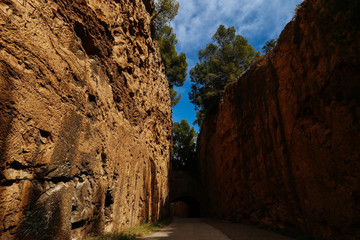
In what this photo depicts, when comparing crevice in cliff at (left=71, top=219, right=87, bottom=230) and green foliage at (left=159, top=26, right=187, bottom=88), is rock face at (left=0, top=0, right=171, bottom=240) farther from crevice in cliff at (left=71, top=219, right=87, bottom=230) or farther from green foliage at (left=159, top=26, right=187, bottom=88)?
green foliage at (left=159, top=26, right=187, bottom=88)

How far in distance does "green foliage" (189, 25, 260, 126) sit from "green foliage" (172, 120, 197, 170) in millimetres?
6672

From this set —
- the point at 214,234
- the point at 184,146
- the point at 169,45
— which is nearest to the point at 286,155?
the point at 214,234

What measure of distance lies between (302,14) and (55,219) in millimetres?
12506

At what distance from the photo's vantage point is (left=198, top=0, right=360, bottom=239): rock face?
6.75m

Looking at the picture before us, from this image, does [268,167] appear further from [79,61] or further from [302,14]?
[79,61]

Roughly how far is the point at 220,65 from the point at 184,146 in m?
15.1

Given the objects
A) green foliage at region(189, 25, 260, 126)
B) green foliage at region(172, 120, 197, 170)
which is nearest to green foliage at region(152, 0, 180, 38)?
green foliage at region(189, 25, 260, 126)

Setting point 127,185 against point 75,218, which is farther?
point 127,185

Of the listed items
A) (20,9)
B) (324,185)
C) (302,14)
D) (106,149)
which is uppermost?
(302,14)

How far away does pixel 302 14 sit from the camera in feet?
30.9

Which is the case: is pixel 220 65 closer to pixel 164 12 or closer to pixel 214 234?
pixel 164 12

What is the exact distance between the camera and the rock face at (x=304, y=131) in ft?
22.1

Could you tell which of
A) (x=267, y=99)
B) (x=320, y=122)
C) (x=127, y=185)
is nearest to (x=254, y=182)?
(x=267, y=99)

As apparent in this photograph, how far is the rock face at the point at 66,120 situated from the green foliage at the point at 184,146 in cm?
2264
